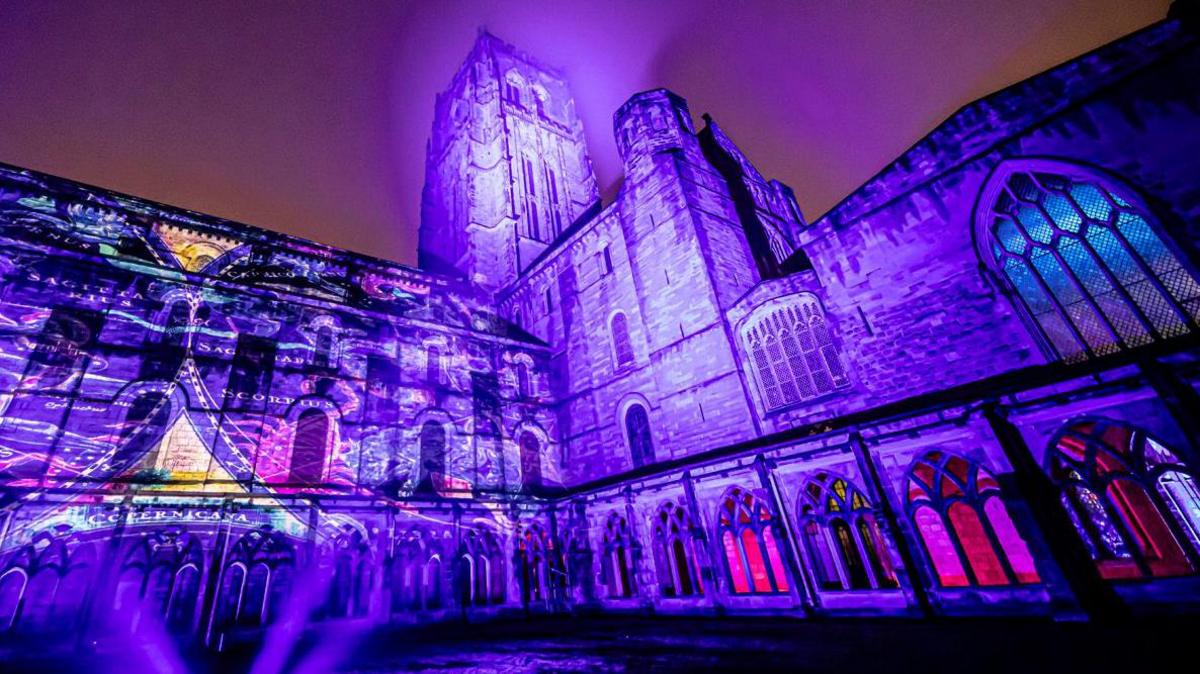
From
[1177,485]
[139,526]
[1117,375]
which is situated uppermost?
[139,526]

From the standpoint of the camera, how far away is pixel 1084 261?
27.0ft

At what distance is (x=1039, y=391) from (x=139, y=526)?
751 inches

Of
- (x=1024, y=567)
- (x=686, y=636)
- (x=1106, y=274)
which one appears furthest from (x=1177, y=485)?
(x=686, y=636)

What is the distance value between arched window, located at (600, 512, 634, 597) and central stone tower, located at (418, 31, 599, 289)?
1757 centimetres

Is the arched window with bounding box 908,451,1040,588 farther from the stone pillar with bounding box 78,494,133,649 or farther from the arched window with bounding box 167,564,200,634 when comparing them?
the stone pillar with bounding box 78,494,133,649

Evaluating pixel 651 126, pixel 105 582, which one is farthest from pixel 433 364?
pixel 651 126

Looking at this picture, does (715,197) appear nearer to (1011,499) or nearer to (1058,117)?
(1058,117)

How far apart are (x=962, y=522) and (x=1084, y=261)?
7084mm

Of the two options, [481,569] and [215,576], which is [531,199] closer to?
[481,569]

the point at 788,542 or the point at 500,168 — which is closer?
the point at 788,542

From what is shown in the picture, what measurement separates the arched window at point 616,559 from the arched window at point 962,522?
22.8ft

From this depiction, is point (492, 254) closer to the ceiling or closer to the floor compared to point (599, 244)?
closer to the ceiling

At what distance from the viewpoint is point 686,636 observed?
8.12 metres

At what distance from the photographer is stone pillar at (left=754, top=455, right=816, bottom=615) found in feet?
28.6
